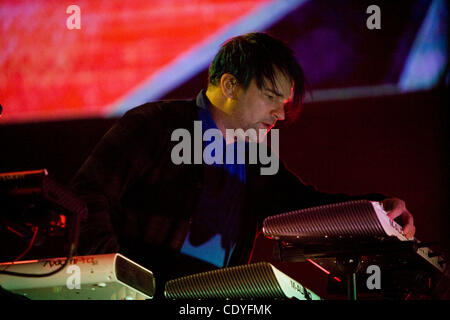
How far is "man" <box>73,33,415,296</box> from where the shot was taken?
1.96 m

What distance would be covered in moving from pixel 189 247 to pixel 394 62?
146 centimetres

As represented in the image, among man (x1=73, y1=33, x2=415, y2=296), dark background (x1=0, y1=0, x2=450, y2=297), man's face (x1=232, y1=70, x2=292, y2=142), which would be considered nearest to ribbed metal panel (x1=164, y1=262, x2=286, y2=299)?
man (x1=73, y1=33, x2=415, y2=296)

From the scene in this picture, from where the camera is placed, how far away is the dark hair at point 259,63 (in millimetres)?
2172

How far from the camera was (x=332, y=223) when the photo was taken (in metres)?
1.39

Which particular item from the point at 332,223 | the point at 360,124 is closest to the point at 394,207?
the point at 332,223

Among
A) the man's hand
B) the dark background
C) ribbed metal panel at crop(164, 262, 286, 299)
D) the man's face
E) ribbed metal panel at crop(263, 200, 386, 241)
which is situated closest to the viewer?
ribbed metal panel at crop(164, 262, 286, 299)

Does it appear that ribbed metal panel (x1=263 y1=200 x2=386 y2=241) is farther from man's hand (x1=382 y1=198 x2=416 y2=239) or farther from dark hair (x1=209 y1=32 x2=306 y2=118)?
dark hair (x1=209 y1=32 x2=306 y2=118)

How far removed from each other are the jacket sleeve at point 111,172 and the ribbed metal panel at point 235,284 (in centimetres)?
36

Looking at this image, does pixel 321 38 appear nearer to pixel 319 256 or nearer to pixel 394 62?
pixel 394 62

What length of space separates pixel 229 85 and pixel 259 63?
151mm

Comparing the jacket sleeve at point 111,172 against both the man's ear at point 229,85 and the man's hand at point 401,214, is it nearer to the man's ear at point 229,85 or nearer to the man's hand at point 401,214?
the man's ear at point 229,85

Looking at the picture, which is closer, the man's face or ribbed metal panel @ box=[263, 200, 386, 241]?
ribbed metal panel @ box=[263, 200, 386, 241]

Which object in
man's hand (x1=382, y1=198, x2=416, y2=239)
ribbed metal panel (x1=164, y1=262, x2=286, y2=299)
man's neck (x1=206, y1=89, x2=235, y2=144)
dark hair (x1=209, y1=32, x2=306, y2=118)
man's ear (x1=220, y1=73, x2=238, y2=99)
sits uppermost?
dark hair (x1=209, y1=32, x2=306, y2=118)
